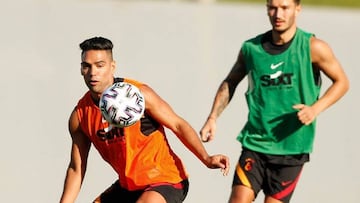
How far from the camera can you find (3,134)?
12.7 m

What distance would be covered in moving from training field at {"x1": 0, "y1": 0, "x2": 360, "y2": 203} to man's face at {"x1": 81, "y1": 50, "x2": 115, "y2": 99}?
355 centimetres

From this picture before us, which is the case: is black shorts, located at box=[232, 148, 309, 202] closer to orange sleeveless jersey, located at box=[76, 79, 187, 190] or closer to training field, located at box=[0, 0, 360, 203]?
orange sleeveless jersey, located at box=[76, 79, 187, 190]

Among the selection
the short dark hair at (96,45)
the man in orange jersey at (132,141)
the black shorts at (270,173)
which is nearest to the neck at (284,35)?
the black shorts at (270,173)

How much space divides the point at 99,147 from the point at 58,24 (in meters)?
10.8

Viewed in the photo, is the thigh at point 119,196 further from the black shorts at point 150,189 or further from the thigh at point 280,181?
the thigh at point 280,181

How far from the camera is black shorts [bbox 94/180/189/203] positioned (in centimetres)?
754

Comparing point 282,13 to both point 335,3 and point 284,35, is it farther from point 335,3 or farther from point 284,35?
point 335,3

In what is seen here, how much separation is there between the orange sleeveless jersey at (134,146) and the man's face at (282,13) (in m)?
1.21

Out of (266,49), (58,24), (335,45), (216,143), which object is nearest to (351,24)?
(335,45)

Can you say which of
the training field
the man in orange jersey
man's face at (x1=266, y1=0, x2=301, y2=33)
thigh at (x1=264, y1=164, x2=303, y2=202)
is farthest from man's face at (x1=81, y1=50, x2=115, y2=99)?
the training field

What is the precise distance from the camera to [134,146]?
7602 millimetres

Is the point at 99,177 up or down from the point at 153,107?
down

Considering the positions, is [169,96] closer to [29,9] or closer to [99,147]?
[29,9]

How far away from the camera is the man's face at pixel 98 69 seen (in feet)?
24.4
